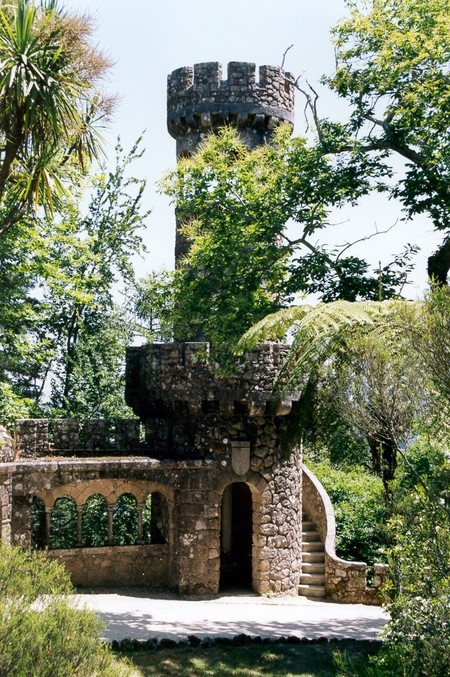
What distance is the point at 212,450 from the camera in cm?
1630

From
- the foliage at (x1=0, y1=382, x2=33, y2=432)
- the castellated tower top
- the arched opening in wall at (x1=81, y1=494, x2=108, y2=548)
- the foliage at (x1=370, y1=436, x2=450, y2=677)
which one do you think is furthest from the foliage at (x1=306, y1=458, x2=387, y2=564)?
the castellated tower top

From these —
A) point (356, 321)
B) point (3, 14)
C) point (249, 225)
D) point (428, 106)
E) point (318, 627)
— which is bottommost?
point (318, 627)

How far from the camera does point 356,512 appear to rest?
18797 millimetres

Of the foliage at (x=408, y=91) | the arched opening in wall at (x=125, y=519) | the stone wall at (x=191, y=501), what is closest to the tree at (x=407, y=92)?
the foliage at (x=408, y=91)

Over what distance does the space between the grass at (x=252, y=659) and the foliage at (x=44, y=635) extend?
209cm

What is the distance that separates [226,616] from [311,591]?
3035mm

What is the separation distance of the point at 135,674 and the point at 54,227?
16.9m

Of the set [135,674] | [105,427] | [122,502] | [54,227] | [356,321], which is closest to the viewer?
[135,674]

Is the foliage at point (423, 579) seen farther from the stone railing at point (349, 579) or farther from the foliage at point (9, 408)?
the foliage at point (9, 408)

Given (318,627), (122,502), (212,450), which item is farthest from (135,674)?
(122,502)

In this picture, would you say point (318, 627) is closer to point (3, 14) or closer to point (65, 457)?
point (65, 457)

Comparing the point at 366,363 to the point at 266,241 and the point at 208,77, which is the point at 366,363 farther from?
the point at 208,77

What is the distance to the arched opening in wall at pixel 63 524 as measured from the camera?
22.4 metres

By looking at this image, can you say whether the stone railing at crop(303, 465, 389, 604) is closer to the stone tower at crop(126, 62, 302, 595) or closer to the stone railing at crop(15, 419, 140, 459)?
the stone tower at crop(126, 62, 302, 595)
